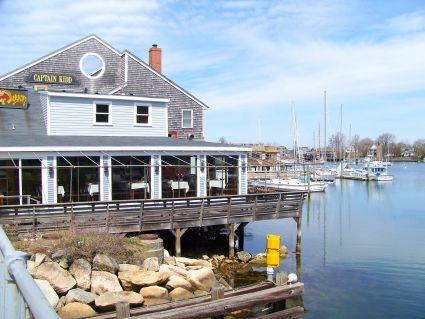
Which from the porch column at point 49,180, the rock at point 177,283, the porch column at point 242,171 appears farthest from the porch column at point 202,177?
the rock at point 177,283

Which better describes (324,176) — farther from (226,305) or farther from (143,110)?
(226,305)

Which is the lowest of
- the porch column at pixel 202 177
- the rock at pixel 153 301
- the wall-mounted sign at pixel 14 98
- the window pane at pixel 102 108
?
the rock at pixel 153 301

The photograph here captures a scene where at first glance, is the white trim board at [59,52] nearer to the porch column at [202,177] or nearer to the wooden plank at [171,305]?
the porch column at [202,177]

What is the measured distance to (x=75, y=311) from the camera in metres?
11.6

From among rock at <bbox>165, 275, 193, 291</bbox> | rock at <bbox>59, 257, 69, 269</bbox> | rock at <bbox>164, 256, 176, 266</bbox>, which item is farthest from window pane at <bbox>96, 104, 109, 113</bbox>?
rock at <bbox>165, 275, 193, 291</bbox>

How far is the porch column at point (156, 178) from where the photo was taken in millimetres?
22906

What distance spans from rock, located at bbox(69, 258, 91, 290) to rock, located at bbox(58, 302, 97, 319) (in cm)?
120

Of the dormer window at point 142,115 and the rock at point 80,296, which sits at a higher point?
the dormer window at point 142,115

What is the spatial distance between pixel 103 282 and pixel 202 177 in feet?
38.1

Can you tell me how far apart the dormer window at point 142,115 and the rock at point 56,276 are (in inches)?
610

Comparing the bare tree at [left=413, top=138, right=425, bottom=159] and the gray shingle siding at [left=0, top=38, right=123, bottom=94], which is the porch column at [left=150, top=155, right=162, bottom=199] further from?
the bare tree at [left=413, top=138, right=425, bottom=159]

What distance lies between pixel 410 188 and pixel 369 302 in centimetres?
5690

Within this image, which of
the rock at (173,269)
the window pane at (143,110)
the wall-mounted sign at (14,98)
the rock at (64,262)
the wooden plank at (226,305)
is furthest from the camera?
the window pane at (143,110)

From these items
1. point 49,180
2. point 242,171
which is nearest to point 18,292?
point 49,180
